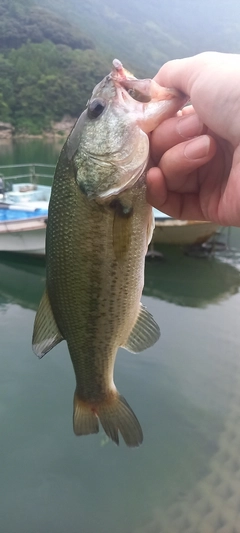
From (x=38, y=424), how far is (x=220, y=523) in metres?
2.79

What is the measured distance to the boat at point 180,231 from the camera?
11.7 meters

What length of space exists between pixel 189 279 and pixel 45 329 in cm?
981

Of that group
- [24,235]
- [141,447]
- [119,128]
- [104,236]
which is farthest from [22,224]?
[119,128]

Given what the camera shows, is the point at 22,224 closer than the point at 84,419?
No

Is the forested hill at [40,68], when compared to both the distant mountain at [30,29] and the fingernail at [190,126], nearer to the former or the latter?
the distant mountain at [30,29]

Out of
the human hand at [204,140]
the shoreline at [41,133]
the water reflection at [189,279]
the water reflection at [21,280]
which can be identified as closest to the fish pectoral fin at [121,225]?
the human hand at [204,140]

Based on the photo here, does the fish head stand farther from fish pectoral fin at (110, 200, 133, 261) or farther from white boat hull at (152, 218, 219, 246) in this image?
white boat hull at (152, 218, 219, 246)

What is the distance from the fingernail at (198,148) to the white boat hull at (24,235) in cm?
952

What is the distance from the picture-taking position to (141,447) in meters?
5.83

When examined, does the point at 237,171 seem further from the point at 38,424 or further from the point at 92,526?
the point at 38,424

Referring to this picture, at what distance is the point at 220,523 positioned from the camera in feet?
14.7

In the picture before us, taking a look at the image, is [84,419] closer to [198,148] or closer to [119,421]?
[119,421]

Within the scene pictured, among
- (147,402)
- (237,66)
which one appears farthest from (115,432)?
(147,402)

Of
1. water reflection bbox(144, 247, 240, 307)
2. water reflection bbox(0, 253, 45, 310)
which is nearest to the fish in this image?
water reflection bbox(0, 253, 45, 310)
